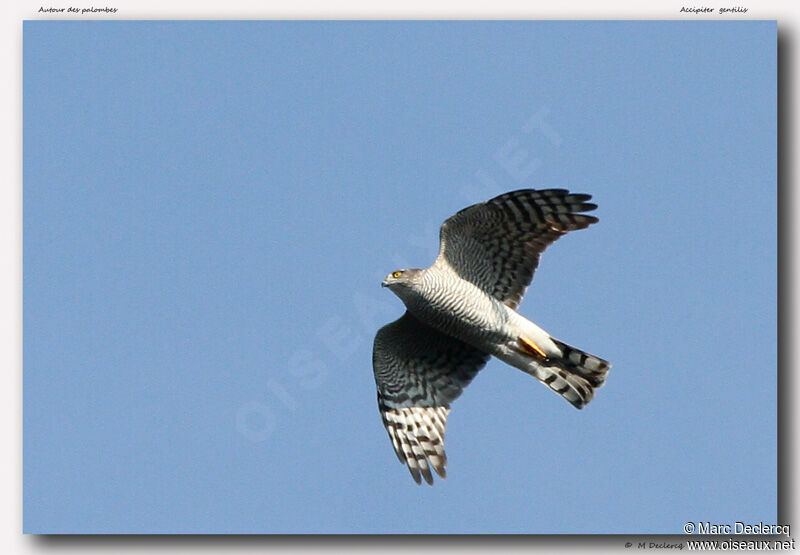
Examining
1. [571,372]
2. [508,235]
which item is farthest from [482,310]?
[571,372]

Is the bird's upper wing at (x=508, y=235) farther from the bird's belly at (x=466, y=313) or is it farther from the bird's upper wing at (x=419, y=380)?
the bird's upper wing at (x=419, y=380)

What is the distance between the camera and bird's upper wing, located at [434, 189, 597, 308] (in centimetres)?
1159

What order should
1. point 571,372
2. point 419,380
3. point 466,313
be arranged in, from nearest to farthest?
point 466,313, point 571,372, point 419,380

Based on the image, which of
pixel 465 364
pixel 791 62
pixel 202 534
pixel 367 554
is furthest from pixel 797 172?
pixel 202 534

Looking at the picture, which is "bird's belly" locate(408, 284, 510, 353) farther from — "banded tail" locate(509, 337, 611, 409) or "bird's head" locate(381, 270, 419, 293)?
"banded tail" locate(509, 337, 611, 409)

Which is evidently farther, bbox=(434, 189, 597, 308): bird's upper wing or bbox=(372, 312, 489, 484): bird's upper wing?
bbox=(372, 312, 489, 484): bird's upper wing

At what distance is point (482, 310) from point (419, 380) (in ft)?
4.33

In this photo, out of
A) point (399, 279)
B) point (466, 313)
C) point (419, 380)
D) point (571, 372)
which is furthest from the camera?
point (419, 380)

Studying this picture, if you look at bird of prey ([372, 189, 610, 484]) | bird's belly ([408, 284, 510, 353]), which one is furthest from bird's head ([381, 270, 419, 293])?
bird's belly ([408, 284, 510, 353])

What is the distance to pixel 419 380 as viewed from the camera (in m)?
12.5

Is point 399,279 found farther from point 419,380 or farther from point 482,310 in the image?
point 419,380

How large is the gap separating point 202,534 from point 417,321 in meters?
3.37

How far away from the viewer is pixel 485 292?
11.8 metres

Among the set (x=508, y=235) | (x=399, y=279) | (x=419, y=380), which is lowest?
(x=419, y=380)
